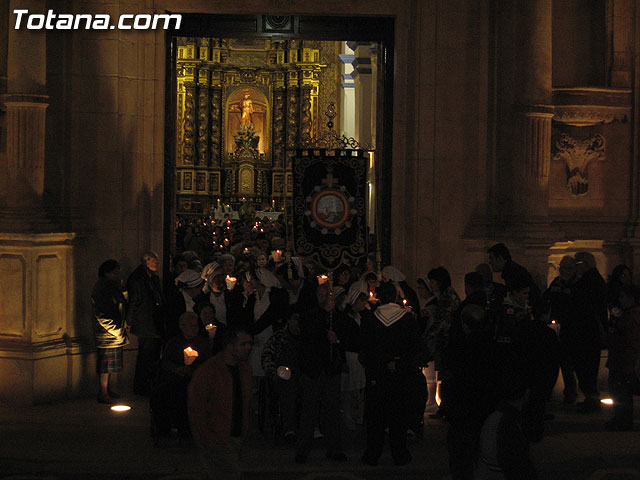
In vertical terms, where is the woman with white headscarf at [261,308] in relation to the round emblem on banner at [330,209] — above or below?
below

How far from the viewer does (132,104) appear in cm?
1298

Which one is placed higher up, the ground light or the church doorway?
the church doorway

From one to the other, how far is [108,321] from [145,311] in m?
0.48

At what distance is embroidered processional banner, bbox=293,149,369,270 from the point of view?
14.1m

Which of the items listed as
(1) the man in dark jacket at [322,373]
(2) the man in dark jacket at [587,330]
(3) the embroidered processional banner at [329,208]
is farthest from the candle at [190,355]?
(3) the embroidered processional banner at [329,208]

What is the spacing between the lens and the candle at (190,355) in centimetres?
888

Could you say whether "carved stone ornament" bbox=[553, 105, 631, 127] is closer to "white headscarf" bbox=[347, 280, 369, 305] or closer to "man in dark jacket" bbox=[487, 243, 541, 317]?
"man in dark jacket" bbox=[487, 243, 541, 317]

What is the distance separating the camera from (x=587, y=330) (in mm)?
11383

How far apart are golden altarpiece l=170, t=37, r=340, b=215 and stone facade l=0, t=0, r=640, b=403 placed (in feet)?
65.9

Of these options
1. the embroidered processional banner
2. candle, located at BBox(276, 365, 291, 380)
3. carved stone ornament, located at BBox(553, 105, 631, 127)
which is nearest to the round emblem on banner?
the embroidered processional banner

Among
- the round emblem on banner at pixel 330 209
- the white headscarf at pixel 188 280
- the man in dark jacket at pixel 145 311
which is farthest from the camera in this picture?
the round emblem on banner at pixel 330 209

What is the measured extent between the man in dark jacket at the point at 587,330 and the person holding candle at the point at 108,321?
526 centimetres

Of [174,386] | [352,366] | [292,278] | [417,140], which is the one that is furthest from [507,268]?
[174,386]

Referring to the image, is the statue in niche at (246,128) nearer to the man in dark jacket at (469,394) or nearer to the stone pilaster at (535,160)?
the stone pilaster at (535,160)
